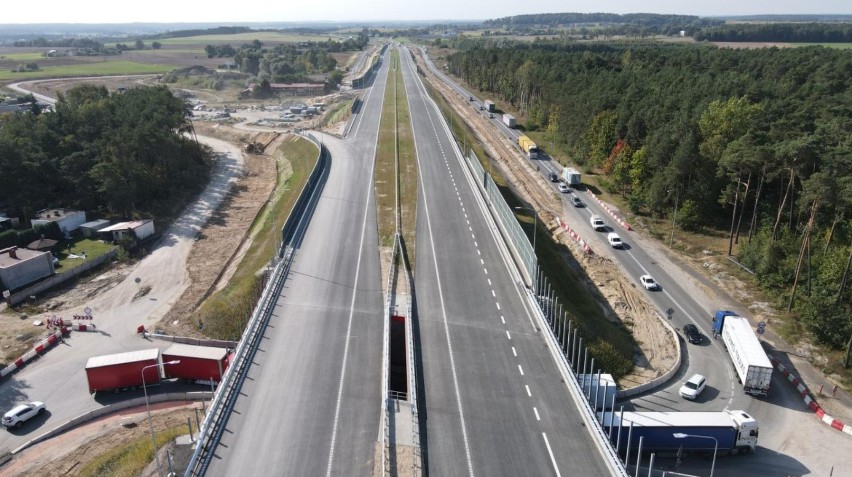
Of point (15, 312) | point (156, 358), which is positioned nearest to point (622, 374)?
point (156, 358)

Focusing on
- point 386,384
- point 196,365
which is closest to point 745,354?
point 386,384

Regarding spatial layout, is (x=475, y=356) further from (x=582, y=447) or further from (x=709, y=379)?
(x=709, y=379)

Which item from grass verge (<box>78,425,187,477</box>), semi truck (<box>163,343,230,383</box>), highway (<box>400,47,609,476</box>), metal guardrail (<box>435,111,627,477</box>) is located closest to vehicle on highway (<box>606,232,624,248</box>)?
→ metal guardrail (<box>435,111,627,477</box>)

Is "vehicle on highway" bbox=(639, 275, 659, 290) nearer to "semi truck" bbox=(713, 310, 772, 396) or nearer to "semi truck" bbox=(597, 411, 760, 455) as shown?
"semi truck" bbox=(713, 310, 772, 396)

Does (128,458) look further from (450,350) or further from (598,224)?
(598,224)

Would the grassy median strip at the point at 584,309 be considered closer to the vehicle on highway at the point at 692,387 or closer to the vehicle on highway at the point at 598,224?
the vehicle on highway at the point at 692,387

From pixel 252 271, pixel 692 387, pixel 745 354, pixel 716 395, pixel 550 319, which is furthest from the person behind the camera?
pixel 252 271
